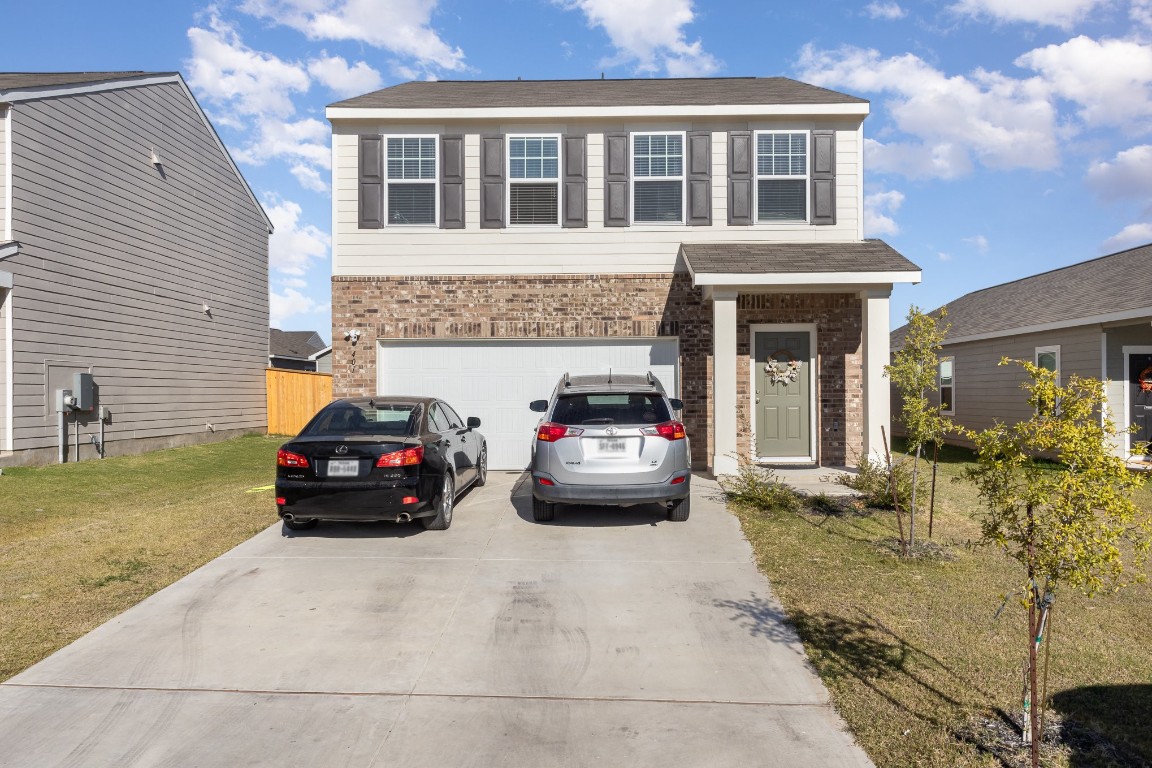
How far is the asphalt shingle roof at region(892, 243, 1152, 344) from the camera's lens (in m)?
14.6

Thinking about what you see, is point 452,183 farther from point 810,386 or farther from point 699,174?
point 810,386

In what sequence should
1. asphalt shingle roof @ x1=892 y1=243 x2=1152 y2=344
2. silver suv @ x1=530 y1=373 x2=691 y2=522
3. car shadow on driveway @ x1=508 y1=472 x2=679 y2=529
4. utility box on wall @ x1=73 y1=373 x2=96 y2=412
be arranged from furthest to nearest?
asphalt shingle roof @ x1=892 y1=243 x2=1152 y2=344 → utility box on wall @ x1=73 y1=373 x2=96 y2=412 → car shadow on driveway @ x1=508 y1=472 x2=679 y2=529 → silver suv @ x1=530 y1=373 x2=691 y2=522

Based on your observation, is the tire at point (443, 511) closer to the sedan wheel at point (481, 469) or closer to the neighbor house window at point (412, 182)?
the sedan wheel at point (481, 469)

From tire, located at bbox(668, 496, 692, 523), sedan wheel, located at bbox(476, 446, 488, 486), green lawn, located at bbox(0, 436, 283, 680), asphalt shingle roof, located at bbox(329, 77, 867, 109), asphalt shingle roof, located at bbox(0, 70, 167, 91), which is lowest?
green lawn, located at bbox(0, 436, 283, 680)

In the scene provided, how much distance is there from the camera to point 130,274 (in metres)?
16.3

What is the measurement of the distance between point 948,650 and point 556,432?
165 inches

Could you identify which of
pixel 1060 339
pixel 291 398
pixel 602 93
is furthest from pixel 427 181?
pixel 1060 339

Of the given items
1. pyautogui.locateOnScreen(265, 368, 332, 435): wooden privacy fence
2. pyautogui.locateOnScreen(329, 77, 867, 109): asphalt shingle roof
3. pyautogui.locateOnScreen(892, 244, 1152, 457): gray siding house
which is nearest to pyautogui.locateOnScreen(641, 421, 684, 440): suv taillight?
pyautogui.locateOnScreen(329, 77, 867, 109): asphalt shingle roof

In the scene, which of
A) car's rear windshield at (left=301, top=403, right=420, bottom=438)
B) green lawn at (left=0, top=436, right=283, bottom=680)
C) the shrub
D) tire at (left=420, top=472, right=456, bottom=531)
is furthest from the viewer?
the shrub

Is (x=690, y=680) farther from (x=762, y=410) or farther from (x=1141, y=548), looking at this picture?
(x=762, y=410)

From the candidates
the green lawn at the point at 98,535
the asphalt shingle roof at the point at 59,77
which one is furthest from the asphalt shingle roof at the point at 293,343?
the green lawn at the point at 98,535

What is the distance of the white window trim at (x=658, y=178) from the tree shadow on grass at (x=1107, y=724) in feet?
30.5

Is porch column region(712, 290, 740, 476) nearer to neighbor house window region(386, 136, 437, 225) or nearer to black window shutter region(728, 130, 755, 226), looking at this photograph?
black window shutter region(728, 130, 755, 226)

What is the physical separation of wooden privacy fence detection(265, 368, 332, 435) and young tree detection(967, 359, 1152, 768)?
21.3 metres
